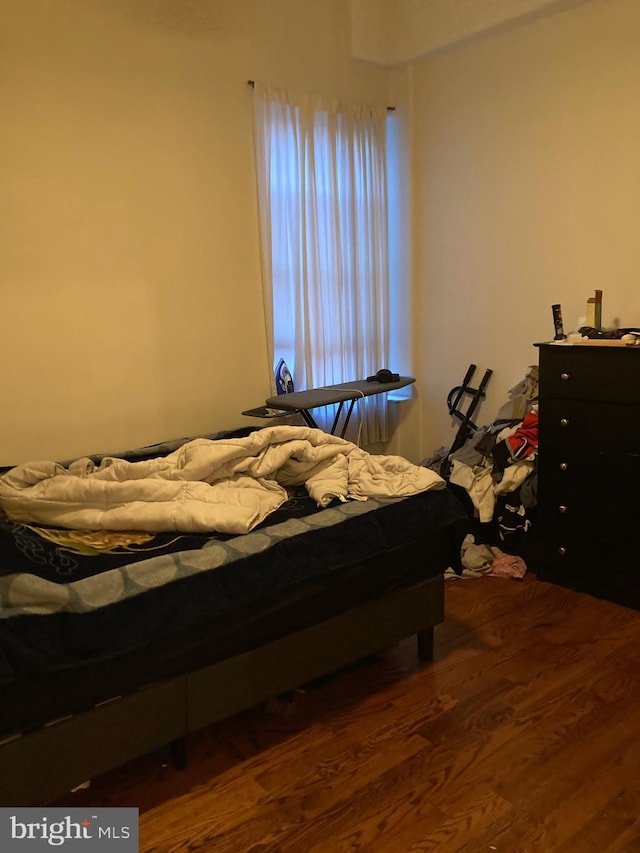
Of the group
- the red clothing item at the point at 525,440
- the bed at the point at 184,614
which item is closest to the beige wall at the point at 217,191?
the red clothing item at the point at 525,440

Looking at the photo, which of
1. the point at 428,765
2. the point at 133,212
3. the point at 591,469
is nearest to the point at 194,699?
the point at 428,765

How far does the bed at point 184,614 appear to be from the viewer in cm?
161

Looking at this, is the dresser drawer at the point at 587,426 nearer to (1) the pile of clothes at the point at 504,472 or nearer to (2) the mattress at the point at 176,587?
(1) the pile of clothes at the point at 504,472

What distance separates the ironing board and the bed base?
1.07 metres

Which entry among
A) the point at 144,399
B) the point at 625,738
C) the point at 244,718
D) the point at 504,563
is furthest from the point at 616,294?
the point at 244,718

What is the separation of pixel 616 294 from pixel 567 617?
1465mm

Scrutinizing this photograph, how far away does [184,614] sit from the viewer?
178cm

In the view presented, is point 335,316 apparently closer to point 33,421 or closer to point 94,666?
point 33,421

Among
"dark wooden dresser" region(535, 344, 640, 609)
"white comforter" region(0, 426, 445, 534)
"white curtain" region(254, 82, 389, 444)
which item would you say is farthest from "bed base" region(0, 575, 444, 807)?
"white curtain" region(254, 82, 389, 444)

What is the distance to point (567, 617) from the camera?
276 centimetres

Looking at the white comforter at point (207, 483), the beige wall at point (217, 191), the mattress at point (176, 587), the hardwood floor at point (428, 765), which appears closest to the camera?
the mattress at point (176, 587)

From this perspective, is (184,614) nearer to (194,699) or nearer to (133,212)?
(194,699)

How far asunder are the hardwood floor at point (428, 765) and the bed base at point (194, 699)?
0.15m

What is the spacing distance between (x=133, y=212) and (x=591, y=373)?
201 centimetres
